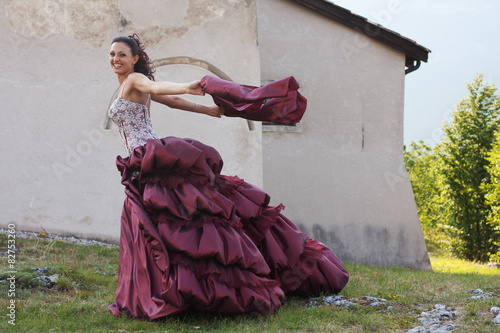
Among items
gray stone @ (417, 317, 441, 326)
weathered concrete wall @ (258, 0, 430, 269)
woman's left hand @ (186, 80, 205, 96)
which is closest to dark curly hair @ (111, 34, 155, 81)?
woman's left hand @ (186, 80, 205, 96)

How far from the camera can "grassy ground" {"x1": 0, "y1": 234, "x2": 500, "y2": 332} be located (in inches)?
132

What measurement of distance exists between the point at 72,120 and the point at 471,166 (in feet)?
38.9

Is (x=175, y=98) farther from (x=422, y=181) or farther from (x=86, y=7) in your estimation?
(x=422, y=181)

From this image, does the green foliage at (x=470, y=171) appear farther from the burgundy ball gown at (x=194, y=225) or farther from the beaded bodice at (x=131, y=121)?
the beaded bodice at (x=131, y=121)

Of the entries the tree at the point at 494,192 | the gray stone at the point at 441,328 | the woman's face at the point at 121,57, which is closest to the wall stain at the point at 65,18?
the woman's face at the point at 121,57

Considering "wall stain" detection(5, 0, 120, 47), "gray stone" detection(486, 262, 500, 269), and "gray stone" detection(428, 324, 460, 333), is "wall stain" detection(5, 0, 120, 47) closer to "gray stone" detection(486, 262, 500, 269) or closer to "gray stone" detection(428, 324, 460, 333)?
"gray stone" detection(428, 324, 460, 333)

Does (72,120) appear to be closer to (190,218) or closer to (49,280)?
(49,280)

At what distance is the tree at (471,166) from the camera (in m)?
14.6

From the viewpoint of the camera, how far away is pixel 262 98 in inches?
129

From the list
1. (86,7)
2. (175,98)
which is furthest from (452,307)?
(86,7)

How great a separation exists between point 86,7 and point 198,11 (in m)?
1.65

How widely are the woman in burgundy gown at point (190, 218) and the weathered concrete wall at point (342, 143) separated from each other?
627 centimetres

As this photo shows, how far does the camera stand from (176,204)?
11.5ft

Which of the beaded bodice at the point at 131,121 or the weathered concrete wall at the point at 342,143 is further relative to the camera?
the weathered concrete wall at the point at 342,143
